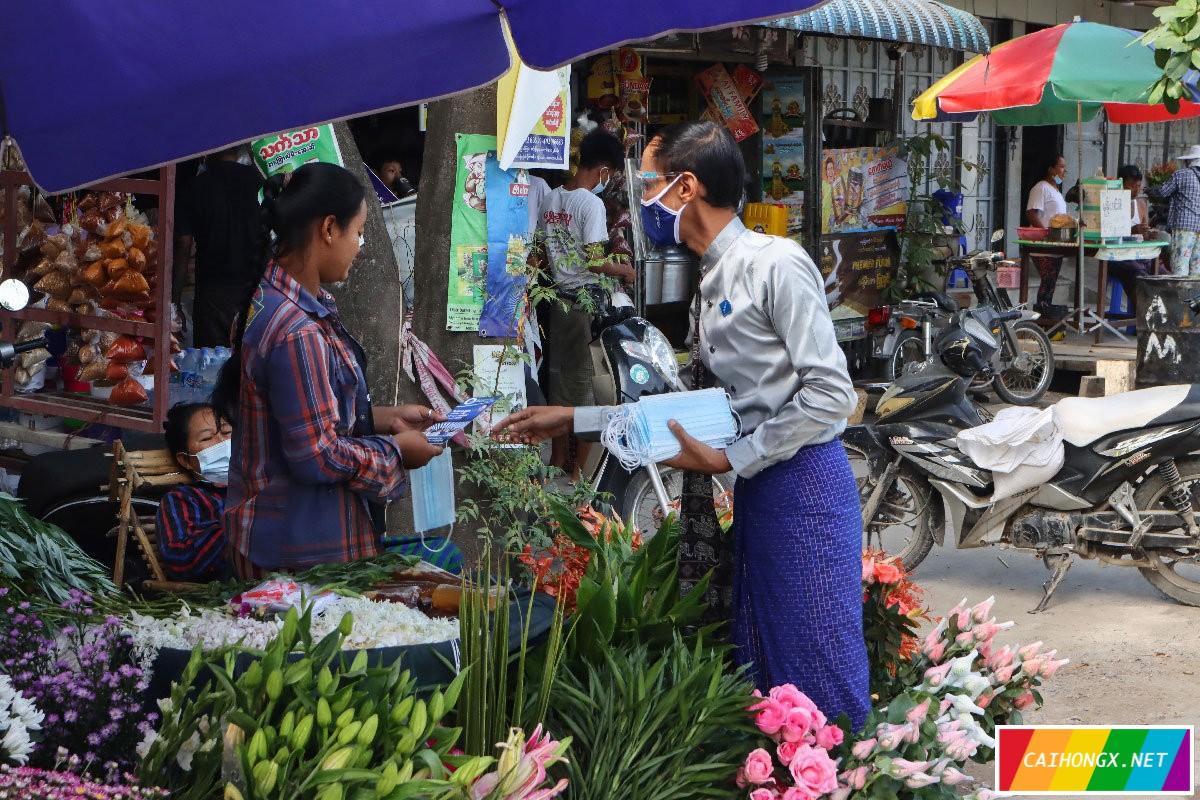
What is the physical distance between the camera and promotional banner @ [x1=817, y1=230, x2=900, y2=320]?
11.2 meters

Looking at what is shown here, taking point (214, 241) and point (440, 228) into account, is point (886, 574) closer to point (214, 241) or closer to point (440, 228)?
point (440, 228)

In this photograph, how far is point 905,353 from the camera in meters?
11.2

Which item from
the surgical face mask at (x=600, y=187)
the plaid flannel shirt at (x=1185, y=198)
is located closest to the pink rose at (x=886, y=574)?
the surgical face mask at (x=600, y=187)

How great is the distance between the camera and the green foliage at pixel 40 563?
3.06 metres

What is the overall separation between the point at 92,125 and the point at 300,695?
3.56 feet

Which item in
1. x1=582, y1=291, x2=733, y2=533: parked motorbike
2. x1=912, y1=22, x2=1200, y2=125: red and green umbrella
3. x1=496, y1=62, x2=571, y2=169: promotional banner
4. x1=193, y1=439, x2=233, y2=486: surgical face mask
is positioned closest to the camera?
x1=193, y1=439, x2=233, y2=486: surgical face mask

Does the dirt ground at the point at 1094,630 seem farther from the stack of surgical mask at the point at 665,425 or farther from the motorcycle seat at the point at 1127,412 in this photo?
the stack of surgical mask at the point at 665,425

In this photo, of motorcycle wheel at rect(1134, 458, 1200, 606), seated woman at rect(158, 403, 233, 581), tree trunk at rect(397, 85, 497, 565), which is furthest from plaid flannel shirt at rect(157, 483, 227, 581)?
motorcycle wheel at rect(1134, 458, 1200, 606)

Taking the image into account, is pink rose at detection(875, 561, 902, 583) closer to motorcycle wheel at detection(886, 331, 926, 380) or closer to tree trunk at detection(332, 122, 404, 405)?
tree trunk at detection(332, 122, 404, 405)

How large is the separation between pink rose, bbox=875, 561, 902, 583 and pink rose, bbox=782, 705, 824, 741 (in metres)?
0.84

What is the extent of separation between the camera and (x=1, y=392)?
4.78 metres

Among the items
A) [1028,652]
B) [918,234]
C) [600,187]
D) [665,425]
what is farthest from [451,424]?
[918,234]

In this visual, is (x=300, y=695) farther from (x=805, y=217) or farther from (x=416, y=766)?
(x=805, y=217)

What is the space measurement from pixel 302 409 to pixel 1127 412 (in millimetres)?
4138
